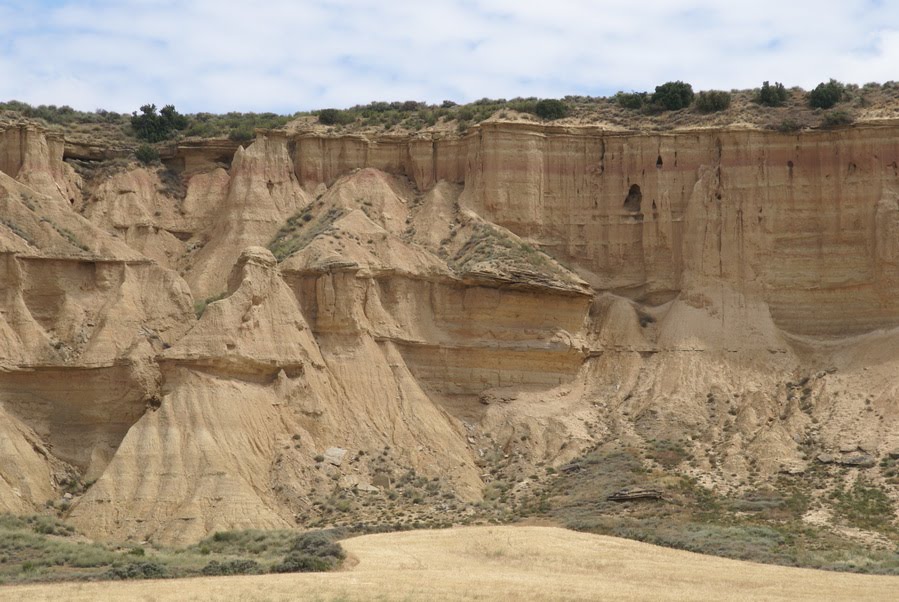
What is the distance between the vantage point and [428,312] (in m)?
67.2

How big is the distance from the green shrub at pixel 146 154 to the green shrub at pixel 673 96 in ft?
70.4

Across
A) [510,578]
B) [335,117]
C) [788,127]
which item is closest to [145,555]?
[510,578]

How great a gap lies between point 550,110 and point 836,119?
11.7m

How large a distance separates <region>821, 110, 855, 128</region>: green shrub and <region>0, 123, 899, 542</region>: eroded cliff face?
0.47 m

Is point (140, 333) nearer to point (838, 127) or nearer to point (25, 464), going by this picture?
point (25, 464)

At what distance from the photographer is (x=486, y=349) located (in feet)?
219

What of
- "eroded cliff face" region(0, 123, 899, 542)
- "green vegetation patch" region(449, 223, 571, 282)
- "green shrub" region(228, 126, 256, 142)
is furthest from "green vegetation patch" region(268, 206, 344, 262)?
"green shrub" region(228, 126, 256, 142)

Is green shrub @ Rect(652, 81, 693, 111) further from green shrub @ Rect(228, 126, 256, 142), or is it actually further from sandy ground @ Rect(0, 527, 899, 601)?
sandy ground @ Rect(0, 527, 899, 601)

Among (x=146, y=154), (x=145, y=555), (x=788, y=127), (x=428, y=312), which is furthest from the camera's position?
(x=146, y=154)

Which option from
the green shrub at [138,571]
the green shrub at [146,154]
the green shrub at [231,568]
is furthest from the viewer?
the green shrub at [146,154]

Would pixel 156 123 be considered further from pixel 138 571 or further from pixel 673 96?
pixel 138 571

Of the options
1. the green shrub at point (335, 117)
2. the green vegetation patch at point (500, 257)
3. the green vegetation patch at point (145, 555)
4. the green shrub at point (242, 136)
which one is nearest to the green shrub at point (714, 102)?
the green vegetation patch at point (500, 257)

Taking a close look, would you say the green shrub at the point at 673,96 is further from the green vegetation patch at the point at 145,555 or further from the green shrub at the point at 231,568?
the green shrub at the point at 231,568

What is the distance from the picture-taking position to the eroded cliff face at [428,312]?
59.8 meters
